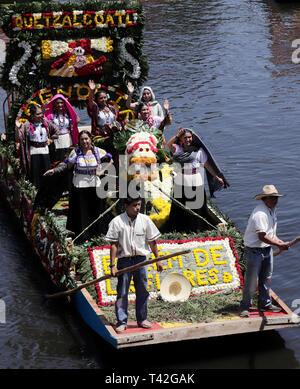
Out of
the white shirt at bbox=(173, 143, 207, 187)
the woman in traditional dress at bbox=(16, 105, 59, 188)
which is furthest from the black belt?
the white shirt at bbox=(173, 143, 207, 187)

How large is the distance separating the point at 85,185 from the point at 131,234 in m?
2.84

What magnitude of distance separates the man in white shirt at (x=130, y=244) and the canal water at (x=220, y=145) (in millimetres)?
1271

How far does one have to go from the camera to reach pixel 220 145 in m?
21.0

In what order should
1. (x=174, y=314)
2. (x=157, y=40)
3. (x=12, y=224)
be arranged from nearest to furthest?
(x=174, y=314)
(x=12, y=224)
(x=157, y=40)

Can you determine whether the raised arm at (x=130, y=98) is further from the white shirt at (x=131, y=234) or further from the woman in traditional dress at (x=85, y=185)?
the white shirt at (x=131, y=234)

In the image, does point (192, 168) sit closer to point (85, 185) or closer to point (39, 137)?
point (85, 185)

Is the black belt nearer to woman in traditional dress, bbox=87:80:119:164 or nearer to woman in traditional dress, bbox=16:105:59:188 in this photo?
woman in traditional dress, bbox=16:105:59:188

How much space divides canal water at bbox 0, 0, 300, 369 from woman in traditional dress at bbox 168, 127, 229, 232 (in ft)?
6.82

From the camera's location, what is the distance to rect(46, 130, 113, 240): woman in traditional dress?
1189cm

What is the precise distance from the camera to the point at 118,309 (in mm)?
9727

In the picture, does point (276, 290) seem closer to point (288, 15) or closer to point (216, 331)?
point (216, 331)

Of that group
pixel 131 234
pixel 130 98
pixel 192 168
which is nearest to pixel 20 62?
pixel 130 98

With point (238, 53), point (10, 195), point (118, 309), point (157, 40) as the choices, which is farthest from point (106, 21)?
point (157, 40)
